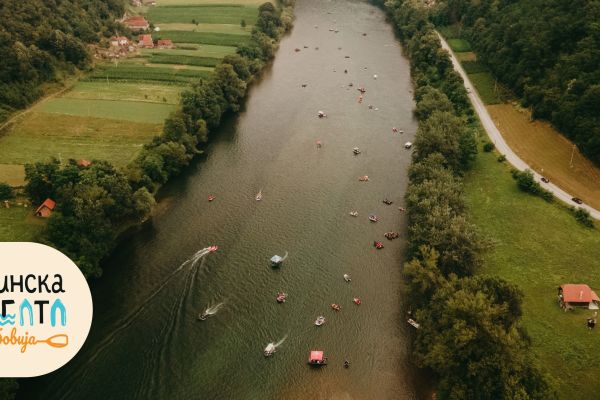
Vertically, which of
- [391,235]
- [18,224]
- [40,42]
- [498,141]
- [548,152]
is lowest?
[18,224]

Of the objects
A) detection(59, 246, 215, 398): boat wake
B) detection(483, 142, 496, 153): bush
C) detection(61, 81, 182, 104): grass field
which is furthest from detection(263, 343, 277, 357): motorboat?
detection(61, 81, 182, 104): grass field

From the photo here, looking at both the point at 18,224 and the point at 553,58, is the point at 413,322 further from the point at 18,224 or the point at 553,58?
the point at 553,58

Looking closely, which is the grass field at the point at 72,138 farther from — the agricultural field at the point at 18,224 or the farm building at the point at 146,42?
the farm building at the point at 146,42

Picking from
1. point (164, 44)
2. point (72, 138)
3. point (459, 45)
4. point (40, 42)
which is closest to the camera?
point (72, 138)

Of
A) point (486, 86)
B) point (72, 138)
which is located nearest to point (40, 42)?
point (72, 138)

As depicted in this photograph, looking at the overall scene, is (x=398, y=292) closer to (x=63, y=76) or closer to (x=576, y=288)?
(x=576, y=288)

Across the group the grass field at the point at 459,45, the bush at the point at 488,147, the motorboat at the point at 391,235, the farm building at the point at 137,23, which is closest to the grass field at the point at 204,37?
the farm building at the point at 137,23
